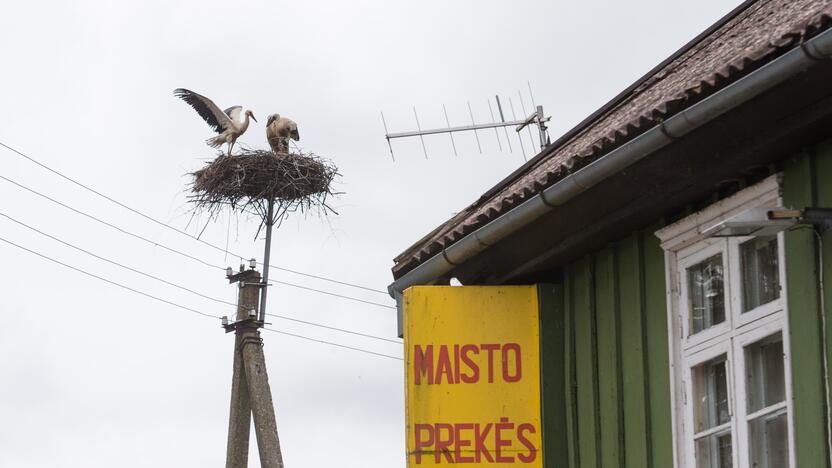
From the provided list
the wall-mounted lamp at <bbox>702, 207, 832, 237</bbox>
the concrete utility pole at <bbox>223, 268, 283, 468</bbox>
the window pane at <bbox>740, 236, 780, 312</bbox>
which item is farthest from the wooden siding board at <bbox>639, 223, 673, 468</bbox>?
the concrete utility pole at <bbox>223, 268, 283, 468</bbox>

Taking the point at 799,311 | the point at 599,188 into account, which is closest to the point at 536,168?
the point at 599,188

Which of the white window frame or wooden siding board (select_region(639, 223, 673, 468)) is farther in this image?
wooden siding board (select_region(639, 223, 673, 468))

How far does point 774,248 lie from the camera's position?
6.05m

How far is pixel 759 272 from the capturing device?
6.13 meters

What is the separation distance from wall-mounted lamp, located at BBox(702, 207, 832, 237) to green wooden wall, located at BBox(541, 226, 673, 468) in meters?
1.05

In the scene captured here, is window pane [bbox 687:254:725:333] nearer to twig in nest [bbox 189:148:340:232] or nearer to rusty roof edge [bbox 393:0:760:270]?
rusty roof edge [bbox 393:0:760:270]

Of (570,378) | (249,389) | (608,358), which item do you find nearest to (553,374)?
(570,378)

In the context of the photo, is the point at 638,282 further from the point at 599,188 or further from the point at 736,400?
the point at 736,400

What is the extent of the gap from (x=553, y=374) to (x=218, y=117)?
1146 centimetres

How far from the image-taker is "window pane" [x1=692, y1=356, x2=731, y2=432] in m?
6.31

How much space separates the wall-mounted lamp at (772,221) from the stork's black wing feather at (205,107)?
519 inches

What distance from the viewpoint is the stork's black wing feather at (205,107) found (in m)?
18.5

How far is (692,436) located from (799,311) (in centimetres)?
88

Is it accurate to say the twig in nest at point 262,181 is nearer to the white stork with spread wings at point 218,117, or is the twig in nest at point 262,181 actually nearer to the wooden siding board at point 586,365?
the white stork with spread wings at point 218,117
